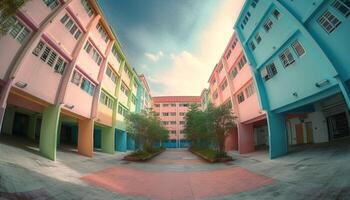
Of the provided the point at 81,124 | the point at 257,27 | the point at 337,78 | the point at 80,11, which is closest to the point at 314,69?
the point at 337,78

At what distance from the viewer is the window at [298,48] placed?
12.7 meters

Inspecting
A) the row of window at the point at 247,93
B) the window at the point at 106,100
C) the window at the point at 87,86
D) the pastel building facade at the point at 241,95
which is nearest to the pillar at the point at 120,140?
the window at the point at 106,100

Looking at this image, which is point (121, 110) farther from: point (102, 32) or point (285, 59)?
point (285, 59)

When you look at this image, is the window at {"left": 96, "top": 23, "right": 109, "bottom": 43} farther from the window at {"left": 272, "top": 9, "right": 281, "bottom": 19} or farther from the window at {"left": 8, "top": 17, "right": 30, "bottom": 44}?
the window at {"left": 272, "top": 9, "right": 281, "bottom": 19}

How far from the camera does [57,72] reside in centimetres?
1490

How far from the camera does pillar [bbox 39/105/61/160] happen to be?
1349 cm

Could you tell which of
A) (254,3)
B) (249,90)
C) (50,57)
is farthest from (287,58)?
(50,57)

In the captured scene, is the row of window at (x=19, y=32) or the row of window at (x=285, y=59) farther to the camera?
the row of window at (x=285, y=59)

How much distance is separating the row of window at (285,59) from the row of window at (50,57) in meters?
17.7

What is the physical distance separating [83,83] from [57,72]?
423 cm

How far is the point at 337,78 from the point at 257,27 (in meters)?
9.66

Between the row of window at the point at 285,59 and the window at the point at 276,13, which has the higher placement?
the window at the point at 276,13

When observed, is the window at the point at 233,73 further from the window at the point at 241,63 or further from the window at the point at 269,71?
the window at the point at 269,71

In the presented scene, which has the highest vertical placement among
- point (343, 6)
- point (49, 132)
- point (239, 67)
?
point (239, 67)
